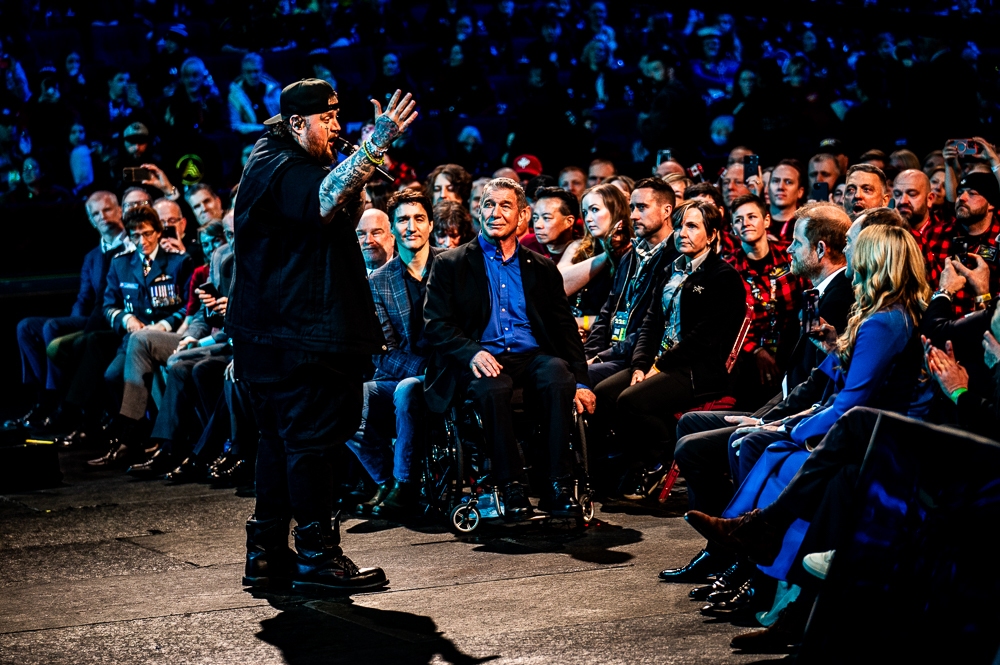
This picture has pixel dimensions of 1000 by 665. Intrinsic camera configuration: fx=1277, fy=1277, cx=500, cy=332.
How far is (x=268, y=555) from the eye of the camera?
16.0ft

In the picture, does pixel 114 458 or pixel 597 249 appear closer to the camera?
pixel 597 249

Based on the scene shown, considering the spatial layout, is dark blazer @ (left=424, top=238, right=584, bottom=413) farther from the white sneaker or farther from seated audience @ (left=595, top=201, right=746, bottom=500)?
the white sneaker

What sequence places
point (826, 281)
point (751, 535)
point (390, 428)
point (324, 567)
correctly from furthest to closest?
point (390, 428) → point (826, 281) → point (324, 567) → point (751, 535)

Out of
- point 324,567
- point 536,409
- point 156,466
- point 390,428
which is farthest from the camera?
point 156,466

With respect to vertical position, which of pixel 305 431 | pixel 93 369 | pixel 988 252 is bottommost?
pixel 93 369

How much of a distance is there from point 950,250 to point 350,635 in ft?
12.7

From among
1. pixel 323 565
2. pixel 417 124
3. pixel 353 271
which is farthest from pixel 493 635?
pixel 417 124

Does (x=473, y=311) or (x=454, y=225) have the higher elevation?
(x=454, y=225)

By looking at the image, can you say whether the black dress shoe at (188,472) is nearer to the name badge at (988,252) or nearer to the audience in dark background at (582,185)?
the audience in dark background at (582,185)

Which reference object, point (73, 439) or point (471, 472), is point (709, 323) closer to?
point (471, 472)

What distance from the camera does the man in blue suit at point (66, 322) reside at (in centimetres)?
934

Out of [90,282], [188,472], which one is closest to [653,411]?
[188,472]

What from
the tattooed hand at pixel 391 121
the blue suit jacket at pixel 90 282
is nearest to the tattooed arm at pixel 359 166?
the tattooed hand at pixel 391 121

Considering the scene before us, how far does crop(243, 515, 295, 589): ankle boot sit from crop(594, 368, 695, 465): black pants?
2127mm
